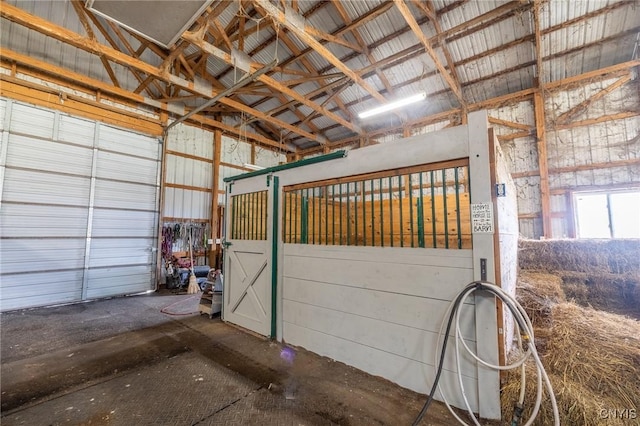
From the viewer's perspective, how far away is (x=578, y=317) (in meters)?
2.68

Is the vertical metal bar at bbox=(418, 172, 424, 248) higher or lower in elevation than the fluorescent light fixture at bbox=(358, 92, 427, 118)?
lower

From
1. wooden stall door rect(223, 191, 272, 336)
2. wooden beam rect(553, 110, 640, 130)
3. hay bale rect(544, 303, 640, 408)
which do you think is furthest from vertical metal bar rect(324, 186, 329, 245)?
wooden beam rect(553, 110, 640, 130)

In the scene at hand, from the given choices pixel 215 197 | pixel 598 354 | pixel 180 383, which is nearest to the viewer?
pixel 598 354

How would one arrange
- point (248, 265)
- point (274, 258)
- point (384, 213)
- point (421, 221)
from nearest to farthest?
1. point (421, 221)
2. point (384, 213)
3. point (274, 258)
4. point (248, 265)

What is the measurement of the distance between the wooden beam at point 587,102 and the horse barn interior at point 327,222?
4cm

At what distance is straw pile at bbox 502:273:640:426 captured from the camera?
1729mm

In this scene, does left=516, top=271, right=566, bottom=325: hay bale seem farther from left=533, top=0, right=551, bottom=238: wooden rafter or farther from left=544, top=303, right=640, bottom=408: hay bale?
left=533, top=0, right=551, bottom=238: wooden rafter

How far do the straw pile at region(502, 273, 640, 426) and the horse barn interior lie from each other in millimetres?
18

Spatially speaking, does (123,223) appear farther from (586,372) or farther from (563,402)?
(586,372)

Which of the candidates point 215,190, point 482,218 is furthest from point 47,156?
point 482,218

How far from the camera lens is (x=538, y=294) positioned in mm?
3393

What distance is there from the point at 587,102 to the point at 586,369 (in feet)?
22.4

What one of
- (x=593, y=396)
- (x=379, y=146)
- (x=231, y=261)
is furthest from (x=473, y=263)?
(x=231, y=261)

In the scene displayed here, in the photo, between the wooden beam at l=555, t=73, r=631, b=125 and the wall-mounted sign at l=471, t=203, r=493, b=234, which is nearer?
the wall-mounted sign at l=471, t=203, r=493, b=234
